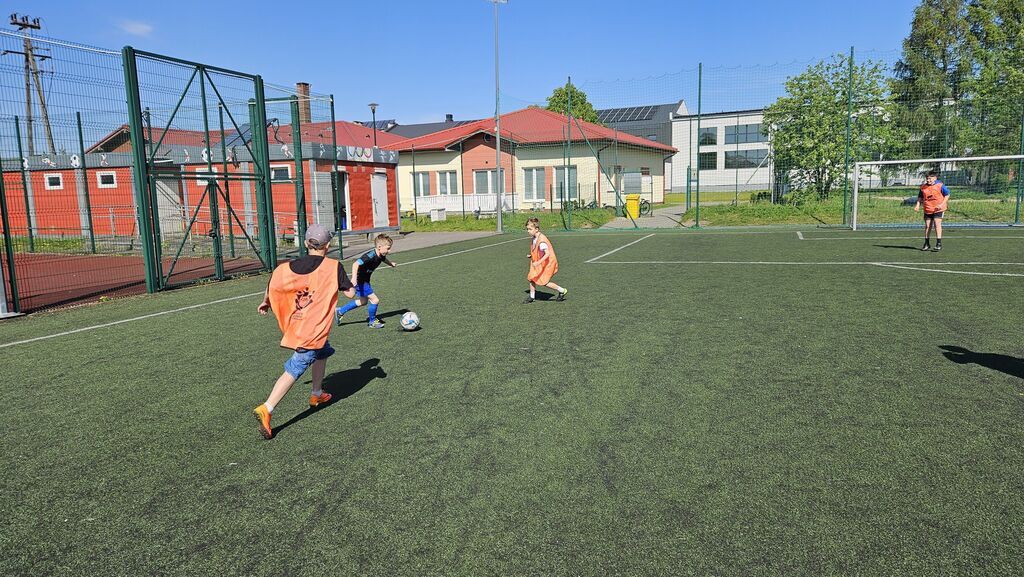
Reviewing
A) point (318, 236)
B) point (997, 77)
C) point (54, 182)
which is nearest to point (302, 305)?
point (318, 236)

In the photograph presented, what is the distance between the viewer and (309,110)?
64.6ft

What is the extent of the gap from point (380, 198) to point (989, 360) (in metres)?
24.3

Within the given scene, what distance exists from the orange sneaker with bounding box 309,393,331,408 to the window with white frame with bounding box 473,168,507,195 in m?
31.1

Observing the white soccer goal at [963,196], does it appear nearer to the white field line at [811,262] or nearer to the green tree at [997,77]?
the green tree at [997,77]

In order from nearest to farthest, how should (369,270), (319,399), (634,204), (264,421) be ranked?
(264,421) < (319,399) < (369,270) < (634,204)

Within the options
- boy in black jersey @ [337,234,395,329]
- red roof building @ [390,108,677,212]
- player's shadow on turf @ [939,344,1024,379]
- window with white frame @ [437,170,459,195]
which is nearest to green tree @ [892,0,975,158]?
red roof building @ [390,108,677,212]

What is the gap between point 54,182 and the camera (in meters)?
20.6

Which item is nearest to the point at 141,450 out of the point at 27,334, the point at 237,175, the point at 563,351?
the point at 563,351

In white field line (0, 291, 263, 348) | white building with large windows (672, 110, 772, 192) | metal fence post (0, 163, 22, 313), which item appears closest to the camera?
white field line (0, 291, 263, 348)

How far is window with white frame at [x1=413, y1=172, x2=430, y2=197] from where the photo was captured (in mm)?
37375

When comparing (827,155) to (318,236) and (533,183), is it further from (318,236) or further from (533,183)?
(318,236)

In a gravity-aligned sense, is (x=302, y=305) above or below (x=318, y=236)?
below

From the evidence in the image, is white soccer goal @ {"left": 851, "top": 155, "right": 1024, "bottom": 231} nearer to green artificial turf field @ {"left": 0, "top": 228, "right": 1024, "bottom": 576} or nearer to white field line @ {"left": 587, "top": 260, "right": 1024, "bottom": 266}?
white field line @ {"left": 587, "top": 260, "right": 1024, "bottom": 266}

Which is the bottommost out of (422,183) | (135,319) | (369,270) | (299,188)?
(135,319)
